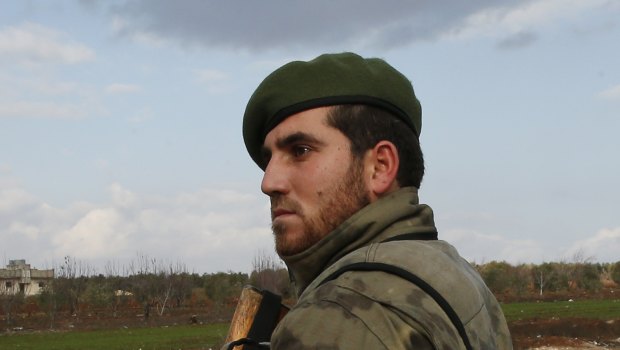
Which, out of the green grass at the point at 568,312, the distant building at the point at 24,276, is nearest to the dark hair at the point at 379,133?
the green grass at the point at 568,312

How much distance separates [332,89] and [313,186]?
Answer: 22cm

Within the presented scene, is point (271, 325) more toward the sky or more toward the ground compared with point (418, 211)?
more toward the ground

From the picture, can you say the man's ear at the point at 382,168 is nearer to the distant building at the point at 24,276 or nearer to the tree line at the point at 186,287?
the tree line at the point at 186,287

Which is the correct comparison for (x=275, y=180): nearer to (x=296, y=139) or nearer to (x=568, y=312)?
(x=296, y=139)

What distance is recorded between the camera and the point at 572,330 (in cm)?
3450

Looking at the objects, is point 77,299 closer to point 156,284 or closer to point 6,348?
point 156,284

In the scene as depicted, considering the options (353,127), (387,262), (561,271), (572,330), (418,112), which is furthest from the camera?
(561,271)

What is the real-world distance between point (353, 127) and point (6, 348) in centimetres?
3827

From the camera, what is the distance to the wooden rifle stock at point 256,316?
1.88m

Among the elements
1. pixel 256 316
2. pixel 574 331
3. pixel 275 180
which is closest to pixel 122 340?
pixel 574 331

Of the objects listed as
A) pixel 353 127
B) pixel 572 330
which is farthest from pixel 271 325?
pixel 572 330

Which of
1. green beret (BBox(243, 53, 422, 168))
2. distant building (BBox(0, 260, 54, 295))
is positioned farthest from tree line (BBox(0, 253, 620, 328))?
green beret (BBox(243, 53, 422, 168))

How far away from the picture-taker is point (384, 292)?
59.7 inches

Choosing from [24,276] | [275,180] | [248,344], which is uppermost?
[24,276]
